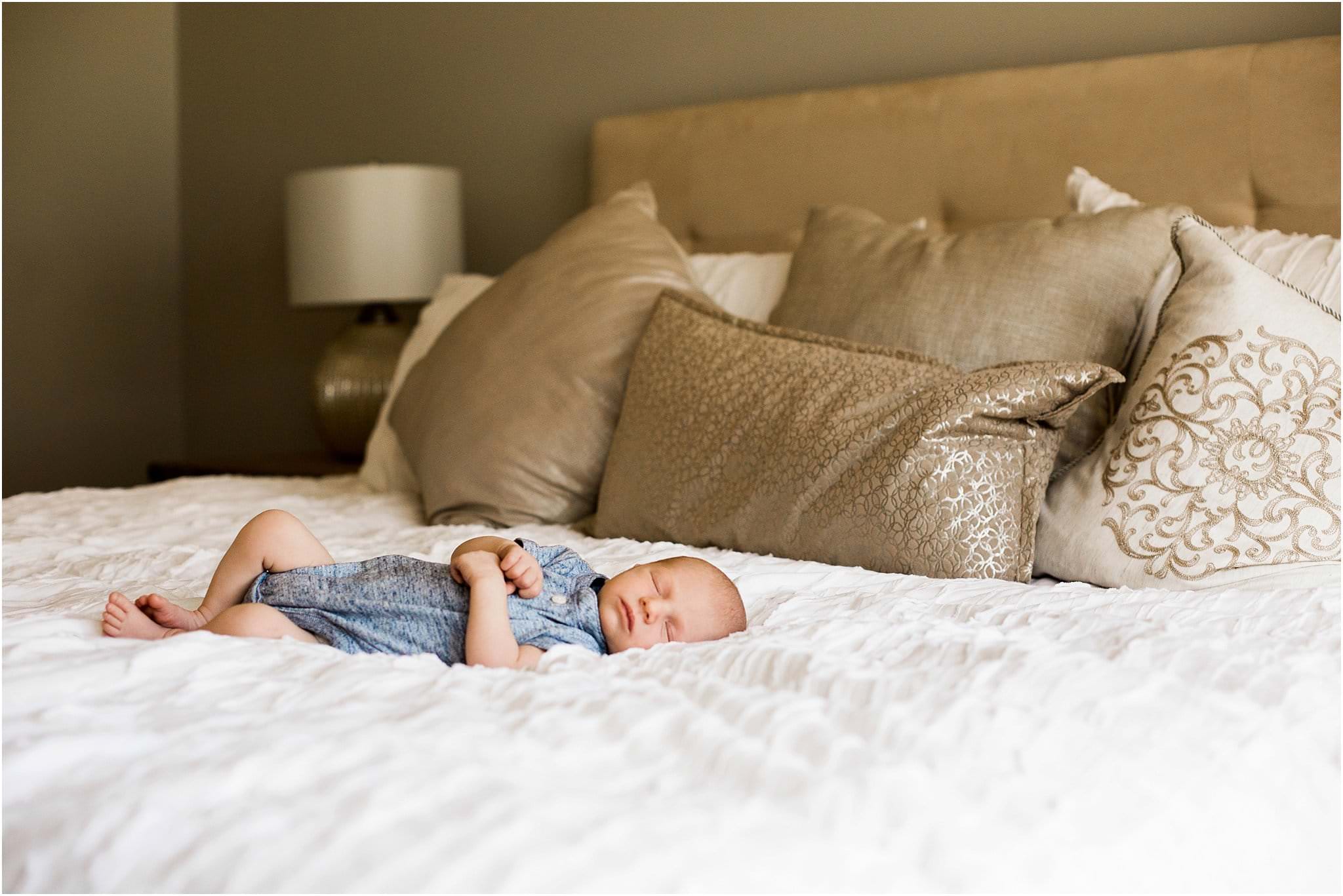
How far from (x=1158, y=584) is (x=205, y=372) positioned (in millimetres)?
3189

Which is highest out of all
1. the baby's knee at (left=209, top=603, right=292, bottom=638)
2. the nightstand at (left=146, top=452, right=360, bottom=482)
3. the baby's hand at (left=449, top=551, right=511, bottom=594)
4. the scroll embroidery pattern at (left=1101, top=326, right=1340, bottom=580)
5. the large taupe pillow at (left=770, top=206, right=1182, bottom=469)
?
the large taupe pillow at (left=770, top=206, right=1182, bottom=469)

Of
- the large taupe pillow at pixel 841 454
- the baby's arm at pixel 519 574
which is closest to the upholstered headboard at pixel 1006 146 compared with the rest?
the large taupe pillow at pixel 841 454

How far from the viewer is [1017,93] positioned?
198 centimetres

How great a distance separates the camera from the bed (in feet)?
1.96

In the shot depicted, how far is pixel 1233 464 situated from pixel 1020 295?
1.20 feet

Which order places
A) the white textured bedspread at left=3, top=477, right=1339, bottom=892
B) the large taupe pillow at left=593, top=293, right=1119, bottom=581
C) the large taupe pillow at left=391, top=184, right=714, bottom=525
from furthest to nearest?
1. the large taupe pillow at left=391, top=184, right=714, bottom=525
2. the large taupe pillow at left=593, top=293, right=1119, bottom=581
3. the white textured bedspread at left=3, top=477, right=1339, bottom=892

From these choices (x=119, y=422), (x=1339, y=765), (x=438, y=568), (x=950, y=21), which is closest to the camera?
(x=1339, y=765)

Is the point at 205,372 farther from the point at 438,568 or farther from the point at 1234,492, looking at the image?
the point at 1234,492

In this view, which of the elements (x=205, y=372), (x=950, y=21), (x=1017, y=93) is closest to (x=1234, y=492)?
(x=1017, y=93)

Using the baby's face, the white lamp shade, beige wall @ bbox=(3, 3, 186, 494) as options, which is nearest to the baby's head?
the baby's face

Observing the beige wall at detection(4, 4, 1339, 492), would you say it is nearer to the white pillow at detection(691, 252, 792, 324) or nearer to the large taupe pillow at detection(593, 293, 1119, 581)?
the white pillow at detection(691, 252, 792, 324)

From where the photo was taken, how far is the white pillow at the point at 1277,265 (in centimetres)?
142

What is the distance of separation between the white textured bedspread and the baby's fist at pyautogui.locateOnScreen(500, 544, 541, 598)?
0.11m

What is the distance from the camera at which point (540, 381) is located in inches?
67.9
